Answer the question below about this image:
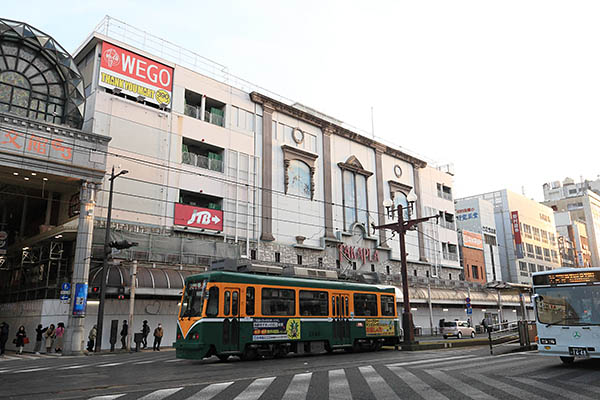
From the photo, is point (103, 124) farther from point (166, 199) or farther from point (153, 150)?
point (166, 199)

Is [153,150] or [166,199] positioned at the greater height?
[153,150]

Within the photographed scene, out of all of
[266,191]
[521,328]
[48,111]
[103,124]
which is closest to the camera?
[521,328]

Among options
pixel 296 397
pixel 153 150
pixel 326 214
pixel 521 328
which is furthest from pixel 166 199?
pixel 296 397

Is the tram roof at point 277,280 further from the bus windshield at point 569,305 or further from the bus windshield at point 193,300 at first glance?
the bus windshield at point 569,305

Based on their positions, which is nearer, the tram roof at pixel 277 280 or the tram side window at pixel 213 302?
the tram side window at pixel 213 302

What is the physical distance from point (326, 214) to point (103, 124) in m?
21.3

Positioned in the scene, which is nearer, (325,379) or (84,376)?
(325,379)

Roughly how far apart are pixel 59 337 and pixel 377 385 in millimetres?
21162

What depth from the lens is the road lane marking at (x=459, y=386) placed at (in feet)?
30.2

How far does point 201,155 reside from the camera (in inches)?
1442

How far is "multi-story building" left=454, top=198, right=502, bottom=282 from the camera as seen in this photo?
70312 mm

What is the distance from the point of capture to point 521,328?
21.1 m

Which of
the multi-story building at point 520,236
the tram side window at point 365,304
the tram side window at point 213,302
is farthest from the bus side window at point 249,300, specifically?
the multi-story building at point 520,236

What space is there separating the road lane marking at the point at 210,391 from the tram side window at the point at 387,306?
1393cm
